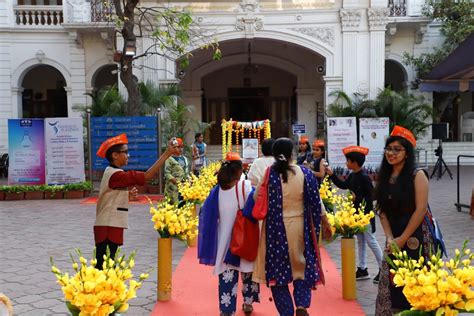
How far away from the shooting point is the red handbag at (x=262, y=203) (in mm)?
4160

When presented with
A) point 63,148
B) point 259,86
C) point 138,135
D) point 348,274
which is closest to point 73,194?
point 63,148

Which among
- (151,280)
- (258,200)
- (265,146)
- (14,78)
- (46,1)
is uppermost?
(46,1)

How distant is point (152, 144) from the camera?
13625 mm

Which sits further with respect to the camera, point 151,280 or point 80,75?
point 80,75

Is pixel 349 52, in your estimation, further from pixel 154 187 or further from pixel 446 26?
pixel 154 187

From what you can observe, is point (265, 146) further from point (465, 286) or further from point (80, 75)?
point (80, 75)

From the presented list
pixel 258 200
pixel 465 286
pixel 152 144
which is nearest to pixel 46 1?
pixel 152 144

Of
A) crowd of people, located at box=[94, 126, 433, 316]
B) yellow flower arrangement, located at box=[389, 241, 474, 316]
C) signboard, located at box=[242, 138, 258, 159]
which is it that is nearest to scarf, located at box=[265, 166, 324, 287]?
crowd of people, located at box=[94, 126, 433, 316]

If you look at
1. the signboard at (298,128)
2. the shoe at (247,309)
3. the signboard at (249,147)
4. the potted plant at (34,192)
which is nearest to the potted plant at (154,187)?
the signboard at (249,147)

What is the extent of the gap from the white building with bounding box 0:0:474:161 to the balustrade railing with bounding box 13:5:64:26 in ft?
0.13

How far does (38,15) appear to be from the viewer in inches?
786

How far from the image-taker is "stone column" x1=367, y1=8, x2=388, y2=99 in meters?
17.8

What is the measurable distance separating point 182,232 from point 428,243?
2539mm

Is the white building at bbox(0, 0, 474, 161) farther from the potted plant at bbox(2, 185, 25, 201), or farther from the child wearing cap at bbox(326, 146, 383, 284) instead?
the child wearing cap at bbox(326, 146, 383, 284)
